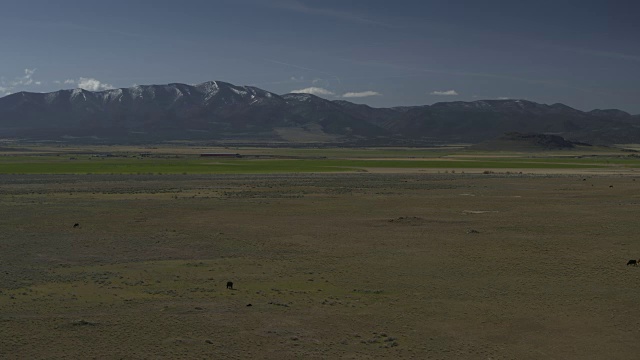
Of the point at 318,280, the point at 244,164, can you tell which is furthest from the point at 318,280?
the point at 244,164

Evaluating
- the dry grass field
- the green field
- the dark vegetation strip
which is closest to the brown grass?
the dry grass field

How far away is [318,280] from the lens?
76.8 ft

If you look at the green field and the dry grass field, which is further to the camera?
the green field

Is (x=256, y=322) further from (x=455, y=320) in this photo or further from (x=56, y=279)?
(x=56, y=279)

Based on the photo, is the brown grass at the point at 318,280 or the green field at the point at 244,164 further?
the green field at the point at 244,164

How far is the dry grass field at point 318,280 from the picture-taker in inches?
658

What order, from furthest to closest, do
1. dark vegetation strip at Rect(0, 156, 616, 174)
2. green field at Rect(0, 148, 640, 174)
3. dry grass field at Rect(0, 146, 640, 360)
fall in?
green field at Rect(0, 148, 640, 174), dark vegetation strip at Rect(0, 156, 616, 174), dry grass field at Rect(0, 146, 640, 360)

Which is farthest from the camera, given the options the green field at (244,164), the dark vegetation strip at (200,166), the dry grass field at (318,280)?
the green field at (244,164)

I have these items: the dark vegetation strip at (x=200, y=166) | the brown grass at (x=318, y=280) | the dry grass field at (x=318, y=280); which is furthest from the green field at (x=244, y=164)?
the dry grass field at (x=318, y=280)

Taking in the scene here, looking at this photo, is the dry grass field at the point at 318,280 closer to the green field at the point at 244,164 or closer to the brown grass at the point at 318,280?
the brown grass at the point at 318,280

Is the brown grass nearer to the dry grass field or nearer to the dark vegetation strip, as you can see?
the dry grass field

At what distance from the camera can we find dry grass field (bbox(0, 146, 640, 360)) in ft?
54.8

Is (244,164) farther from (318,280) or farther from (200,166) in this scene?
(318,280)

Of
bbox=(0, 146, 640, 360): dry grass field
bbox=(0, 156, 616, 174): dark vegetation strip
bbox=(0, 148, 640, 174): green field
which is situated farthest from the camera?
bbox=(0, 148, 640, 174): green field
